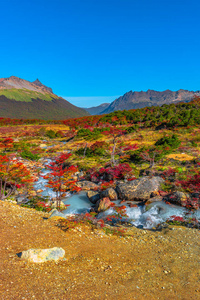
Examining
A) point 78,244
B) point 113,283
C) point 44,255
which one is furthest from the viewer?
point 78,244

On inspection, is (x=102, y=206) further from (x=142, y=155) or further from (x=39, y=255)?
(x=142, y=155)

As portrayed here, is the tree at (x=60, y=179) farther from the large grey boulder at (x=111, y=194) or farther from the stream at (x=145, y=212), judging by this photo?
the large grey boulder at (x=111, y=194)

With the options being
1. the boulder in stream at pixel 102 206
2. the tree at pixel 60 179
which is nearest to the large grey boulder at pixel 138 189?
the boulder in stream at pixel 102 206

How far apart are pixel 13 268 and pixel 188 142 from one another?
3131 centimetres

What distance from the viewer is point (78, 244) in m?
6.77

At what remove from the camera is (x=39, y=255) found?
5.14 m

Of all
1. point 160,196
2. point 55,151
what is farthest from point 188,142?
point 55,151

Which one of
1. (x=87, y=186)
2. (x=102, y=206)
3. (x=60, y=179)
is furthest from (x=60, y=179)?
(x=87, y=186)

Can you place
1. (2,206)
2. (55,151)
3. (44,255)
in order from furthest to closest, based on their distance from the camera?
(55,151) < (2,206) < (44,255)

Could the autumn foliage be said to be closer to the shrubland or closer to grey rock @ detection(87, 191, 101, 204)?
the shrubland

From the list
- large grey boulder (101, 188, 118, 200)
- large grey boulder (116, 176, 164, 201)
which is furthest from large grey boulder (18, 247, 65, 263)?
large grey boulder (116, 176, 164, 201)

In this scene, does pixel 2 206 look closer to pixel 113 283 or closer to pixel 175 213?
pixel 113 283

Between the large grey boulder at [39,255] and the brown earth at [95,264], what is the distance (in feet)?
0.46

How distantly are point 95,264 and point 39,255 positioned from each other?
71.9 inches
